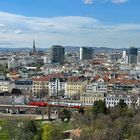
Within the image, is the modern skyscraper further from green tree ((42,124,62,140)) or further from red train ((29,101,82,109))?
green tree ((42,124,62,140))

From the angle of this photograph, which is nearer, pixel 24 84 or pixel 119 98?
pixel 119 98

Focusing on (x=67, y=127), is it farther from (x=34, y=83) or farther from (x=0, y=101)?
(x=34, y=83)

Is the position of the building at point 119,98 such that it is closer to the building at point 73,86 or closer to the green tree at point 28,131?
the building at point 73,86

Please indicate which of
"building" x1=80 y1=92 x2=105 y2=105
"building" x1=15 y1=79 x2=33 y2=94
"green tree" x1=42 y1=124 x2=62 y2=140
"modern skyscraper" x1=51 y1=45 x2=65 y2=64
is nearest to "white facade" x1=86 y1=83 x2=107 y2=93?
"building" x1=80 y1=92 x2=105 y2=105

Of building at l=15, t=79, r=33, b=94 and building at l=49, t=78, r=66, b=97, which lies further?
building at l=15, t=79, r=33, b=94

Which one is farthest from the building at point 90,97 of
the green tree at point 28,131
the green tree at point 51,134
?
Answer: the green tree at point 51,134

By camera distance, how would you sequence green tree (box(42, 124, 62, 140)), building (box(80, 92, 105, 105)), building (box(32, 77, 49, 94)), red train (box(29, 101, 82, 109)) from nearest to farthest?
green tree (box(42, 124, 62, 140)), red train (box(29, 101, 82, 109)), building (box(80, 92, 105, 105)), building (box(32, 77, 49, 94))

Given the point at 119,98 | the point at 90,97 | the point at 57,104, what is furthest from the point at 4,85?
the point at 119,98

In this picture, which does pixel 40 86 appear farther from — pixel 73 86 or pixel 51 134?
A: pixel 51 134
